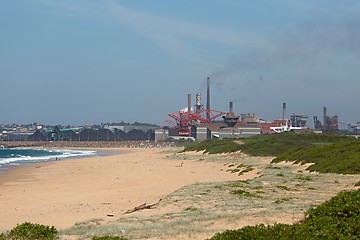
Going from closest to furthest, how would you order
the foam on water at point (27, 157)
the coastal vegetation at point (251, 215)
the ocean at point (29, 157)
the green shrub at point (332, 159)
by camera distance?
1. the coastal vegetation at point (251, 215)
2. the green shrub at point (332, 159)
3. the ocean at point (29, 157)
4. the foam on water at point (27, 157)

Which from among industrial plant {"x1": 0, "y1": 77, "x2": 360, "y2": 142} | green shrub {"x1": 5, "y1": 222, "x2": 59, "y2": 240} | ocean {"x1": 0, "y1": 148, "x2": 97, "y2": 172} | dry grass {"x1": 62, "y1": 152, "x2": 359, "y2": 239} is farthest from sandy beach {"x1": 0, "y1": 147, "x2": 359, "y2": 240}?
industrial plant {"x1": 0, "y1": 77, "x2": 360, "y2": 142}

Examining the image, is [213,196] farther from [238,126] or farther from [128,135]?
[128,135]

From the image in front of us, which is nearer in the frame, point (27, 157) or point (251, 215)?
point (251, 215)

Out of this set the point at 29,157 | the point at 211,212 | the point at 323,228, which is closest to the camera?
the point at 323,228

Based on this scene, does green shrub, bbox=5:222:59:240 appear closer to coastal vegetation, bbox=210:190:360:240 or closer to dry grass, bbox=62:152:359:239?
dry grass, bbox=62:152:359:239

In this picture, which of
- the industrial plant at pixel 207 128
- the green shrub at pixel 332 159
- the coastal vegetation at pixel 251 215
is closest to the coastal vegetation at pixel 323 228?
the coastal vegetation at pixel 251 215

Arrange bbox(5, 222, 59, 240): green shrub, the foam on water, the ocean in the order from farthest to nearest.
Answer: the foam on water
the ocean
bbox(5, 222, 59, 240): green shrub

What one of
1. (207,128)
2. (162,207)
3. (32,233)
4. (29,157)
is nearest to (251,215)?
(162,207)

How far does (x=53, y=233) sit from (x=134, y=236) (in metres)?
1.77

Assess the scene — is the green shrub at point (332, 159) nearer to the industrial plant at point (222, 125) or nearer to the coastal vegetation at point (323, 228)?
the coastal vegetation at point (323, 228)

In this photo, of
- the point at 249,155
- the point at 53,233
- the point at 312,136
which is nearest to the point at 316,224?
the point at 53,233

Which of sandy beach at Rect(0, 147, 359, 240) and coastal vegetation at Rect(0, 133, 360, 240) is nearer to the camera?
coastal vegetation at Rect(0, 133, 360, 240)

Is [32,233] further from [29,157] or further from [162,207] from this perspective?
[29,157]

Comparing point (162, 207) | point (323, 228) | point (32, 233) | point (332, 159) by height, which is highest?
point (332, 159)
